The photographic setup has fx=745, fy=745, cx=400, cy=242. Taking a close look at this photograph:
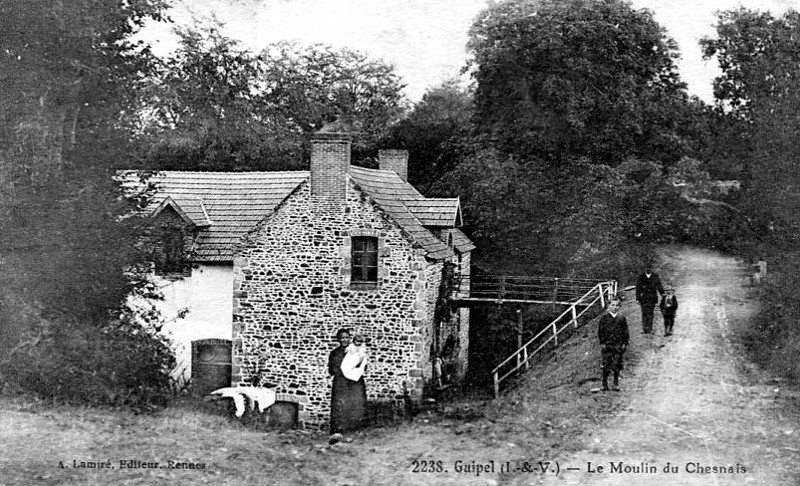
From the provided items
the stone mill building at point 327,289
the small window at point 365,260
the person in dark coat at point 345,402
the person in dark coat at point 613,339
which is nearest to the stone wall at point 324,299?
the stone mill building at point 327,289

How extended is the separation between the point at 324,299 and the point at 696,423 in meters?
10.1

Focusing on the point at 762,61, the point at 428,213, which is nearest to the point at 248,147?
the point at 428,213

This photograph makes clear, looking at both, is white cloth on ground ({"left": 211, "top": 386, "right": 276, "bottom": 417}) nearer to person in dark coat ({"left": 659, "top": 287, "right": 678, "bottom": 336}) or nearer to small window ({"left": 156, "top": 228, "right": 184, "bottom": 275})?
small window ({"left": 156, "top": 228, "right": 184, "bottom": 275})

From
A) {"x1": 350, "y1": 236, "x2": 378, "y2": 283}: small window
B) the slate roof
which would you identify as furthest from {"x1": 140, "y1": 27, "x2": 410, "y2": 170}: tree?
{"x1": 350, "y1": 236, "x2": 378, "y2": 283}: small window

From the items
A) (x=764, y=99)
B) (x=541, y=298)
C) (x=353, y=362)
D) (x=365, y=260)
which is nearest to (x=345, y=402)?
(x=353, y=362)

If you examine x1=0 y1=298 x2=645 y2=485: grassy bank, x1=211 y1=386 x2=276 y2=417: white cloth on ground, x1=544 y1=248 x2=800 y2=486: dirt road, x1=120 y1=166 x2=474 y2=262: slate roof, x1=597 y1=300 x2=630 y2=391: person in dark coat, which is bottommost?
x1=211 y1=386 x2=276 y2=417: white cloth on ground

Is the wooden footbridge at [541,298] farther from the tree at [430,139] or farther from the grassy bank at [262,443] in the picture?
the tree at [430,139]

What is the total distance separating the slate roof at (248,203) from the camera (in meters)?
21.0

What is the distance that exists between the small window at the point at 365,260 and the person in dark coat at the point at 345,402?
2878 mm

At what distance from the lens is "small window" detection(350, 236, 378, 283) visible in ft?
65.9

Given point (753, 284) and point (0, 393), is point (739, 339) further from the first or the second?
point (0, 393)

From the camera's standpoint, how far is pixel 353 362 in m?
16.8

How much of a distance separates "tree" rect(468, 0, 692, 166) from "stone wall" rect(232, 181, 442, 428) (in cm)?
1088

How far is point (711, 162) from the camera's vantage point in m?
30.0
